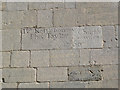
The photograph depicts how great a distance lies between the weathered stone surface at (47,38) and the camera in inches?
159

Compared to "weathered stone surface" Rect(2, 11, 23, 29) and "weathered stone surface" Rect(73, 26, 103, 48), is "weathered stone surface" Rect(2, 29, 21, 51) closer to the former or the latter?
"weathered stone surface" Rect(2, 11, 23, 29)

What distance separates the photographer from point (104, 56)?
3.97 meters

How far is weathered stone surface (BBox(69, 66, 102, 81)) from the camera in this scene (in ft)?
13.0

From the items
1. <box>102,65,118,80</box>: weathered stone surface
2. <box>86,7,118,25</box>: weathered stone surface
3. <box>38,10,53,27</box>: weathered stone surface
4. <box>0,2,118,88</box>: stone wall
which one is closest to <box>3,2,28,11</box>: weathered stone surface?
<box>0,2,118,88</box>: stone wall

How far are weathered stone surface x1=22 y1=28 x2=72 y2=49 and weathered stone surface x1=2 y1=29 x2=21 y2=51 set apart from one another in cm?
10

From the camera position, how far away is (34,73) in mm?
4008

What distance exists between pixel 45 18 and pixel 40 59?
0.67 metres

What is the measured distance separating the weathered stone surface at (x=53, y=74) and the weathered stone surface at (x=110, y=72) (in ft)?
2.00

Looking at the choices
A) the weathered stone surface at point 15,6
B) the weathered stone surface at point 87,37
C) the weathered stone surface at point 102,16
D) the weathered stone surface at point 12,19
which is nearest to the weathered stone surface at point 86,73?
the weathered stone surface at point 87,37

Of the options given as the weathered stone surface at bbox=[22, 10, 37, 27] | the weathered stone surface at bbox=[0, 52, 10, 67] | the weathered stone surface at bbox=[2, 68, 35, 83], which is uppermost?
the weathered stone surface at bbox=[22, 10, 37, 27]

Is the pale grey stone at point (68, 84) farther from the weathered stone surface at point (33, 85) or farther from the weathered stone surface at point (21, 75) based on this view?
the weathered stone surface at point (21, 75)

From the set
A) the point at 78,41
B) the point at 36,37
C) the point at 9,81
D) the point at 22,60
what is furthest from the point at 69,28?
the point at 9,81

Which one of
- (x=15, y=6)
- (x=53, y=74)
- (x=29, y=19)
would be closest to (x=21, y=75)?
(x=53, y=74)

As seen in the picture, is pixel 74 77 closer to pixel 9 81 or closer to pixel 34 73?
pixel 34 73
